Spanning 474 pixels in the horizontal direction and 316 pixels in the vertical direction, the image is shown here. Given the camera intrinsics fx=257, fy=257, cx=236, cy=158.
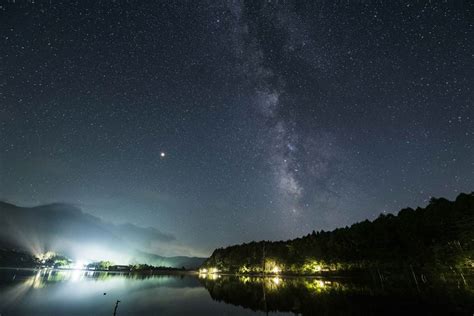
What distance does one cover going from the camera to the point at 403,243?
248 ft

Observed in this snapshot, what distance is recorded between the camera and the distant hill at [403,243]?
215 ft

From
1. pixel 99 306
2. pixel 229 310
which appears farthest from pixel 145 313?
pixel 229 310

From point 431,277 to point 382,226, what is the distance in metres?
19.4

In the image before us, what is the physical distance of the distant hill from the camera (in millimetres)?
65500

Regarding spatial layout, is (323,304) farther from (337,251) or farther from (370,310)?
(337,251)

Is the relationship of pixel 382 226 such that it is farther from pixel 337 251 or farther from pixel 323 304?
pixel 323 304

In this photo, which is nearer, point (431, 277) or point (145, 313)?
point (145, 313)

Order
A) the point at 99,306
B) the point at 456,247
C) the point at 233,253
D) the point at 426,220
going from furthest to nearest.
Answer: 1. the point at 233,253
2. the point at 426,220
3. the point at 456,247
4. the point at 99,306

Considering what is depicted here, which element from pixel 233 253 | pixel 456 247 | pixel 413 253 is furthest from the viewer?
pixel 233 253

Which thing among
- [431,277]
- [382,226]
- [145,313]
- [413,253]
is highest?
[382,226]

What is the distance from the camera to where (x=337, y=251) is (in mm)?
90062

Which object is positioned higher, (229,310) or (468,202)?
(468,202)

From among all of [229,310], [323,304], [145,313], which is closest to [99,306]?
[145,313]

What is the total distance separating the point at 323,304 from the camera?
32.6 m
